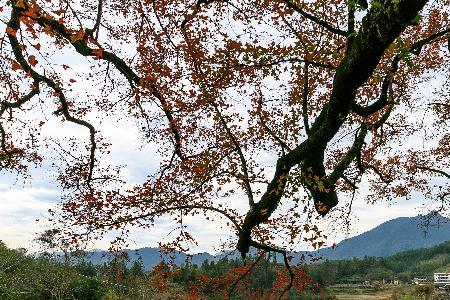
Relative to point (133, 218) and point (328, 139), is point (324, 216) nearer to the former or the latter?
point (328, 139)

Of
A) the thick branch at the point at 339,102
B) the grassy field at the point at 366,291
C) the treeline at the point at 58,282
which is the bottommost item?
the grassy field at the point at 366,291

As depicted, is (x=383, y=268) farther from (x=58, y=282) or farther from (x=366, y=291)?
(x=58, y=282)

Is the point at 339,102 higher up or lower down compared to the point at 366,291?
higher up

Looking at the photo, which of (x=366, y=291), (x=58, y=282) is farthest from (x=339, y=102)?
(x=366, y=291)

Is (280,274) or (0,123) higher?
(0,123)

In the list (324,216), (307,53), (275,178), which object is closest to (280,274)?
(324,216)

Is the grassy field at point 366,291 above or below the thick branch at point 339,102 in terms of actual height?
below

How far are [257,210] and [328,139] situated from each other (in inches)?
91.1

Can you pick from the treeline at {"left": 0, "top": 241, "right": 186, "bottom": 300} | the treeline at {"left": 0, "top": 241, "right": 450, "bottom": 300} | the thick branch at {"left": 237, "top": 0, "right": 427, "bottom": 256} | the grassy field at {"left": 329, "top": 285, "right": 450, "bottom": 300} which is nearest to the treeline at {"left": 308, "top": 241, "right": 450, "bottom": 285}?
the grassy field at {"left": 329, "top": 285, "right": 450, "bottom": 300}

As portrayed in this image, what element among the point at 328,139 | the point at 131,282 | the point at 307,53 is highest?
the point at 307,53

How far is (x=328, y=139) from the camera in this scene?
737 cm

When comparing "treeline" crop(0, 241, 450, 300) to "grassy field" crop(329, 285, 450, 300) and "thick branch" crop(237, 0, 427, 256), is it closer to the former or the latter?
"thick branch" crop(237, 0, 427, 256)

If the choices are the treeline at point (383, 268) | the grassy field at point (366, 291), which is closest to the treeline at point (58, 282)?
the grassy field at point (366, 291)

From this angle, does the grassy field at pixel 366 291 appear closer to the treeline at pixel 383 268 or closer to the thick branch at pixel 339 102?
the treeline at pixel 383 268
